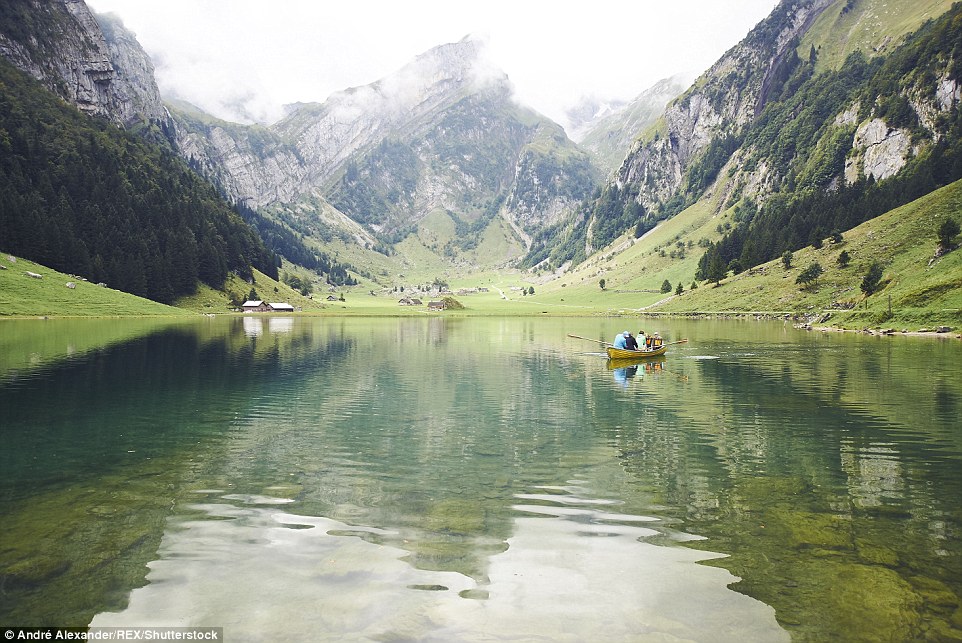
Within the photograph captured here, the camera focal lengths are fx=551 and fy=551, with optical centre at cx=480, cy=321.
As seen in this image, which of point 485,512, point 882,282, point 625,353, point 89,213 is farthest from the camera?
point 89,213

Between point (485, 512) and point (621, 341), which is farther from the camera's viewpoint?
point (621, 341)

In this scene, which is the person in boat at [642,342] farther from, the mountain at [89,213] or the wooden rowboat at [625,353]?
the mountain at [89,213]

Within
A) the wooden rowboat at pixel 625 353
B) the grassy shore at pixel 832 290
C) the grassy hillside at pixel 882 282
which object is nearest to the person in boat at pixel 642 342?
the wooden rowboat at pixel 625 353

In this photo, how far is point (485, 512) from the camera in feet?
57.8

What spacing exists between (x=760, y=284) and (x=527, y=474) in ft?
560

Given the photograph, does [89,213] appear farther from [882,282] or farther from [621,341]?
[882,282]

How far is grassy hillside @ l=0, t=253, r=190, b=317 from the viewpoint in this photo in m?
117

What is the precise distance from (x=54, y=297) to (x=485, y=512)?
5771 inches

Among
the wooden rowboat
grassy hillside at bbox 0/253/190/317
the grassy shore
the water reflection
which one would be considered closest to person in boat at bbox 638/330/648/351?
the wooden rowboat

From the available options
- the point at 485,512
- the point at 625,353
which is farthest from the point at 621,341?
the point at 485,512

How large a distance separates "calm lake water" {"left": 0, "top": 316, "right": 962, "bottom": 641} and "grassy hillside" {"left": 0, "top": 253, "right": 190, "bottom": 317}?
321 feet

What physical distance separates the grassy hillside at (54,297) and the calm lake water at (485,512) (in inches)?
3847

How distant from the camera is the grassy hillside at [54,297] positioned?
117000 mm

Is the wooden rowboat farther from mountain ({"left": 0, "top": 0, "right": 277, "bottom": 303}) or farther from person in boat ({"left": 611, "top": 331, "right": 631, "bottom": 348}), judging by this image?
mountain ({"left": 0, "top": 0, "right": 277, "bottom": 303})
